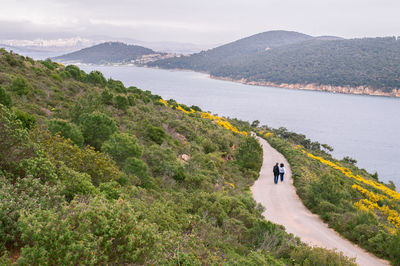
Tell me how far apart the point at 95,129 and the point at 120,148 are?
2.42 m

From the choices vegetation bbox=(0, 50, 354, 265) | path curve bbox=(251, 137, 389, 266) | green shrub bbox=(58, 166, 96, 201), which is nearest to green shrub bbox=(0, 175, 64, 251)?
vegetation bbox=(0, 50, 354, 265)

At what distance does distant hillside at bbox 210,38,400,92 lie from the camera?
452 feet

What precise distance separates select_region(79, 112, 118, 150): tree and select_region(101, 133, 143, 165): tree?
5.17 feet

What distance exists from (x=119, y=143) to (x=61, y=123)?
→ 2.40 metres

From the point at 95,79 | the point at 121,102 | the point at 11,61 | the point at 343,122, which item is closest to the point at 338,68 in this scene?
the point at 343,122

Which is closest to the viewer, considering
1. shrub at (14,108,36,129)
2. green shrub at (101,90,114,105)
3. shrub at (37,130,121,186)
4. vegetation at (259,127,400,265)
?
shrub at (37,130,121,186)

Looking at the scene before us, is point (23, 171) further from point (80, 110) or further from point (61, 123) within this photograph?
point (80, 110)

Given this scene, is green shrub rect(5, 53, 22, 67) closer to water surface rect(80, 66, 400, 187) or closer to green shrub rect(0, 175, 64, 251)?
green shrub rect(0, 175, 64, 251)

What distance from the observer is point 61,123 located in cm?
1202

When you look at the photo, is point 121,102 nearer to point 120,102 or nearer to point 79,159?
point 120,102

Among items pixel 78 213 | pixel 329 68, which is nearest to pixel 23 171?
pixel 78 213

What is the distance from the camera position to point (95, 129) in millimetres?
13914

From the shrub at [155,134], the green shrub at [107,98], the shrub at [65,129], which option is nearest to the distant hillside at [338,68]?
the green shrub at [107,98]

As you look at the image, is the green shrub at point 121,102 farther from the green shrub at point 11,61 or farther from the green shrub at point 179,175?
the green shrub at point 179,175
